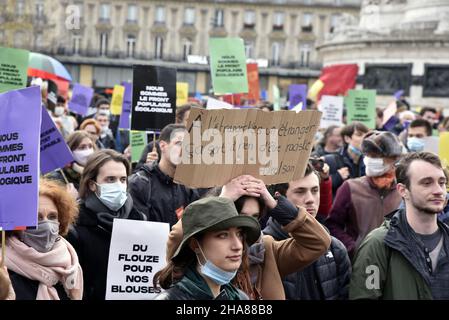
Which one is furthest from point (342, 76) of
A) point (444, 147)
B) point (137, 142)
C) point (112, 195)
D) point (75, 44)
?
point (75, 44)

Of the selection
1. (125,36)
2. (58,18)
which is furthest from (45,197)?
(125,36)

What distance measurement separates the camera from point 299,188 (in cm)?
560

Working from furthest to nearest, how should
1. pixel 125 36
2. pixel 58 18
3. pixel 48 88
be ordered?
pixel 125 36 < pixel 58 18 < pixel 48 88

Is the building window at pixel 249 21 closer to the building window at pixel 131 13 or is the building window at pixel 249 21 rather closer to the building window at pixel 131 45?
the building window at pixel 131 13

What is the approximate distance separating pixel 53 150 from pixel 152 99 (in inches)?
80.5

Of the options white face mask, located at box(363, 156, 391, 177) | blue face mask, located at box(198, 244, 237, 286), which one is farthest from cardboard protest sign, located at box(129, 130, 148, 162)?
blue face mask, located at box(198, 244, 237, 286)

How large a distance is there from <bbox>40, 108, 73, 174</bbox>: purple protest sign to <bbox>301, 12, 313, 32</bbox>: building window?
7837cm

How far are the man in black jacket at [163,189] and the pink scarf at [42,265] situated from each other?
83.1 inches

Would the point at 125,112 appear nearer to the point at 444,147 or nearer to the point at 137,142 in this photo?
the point at 137,142

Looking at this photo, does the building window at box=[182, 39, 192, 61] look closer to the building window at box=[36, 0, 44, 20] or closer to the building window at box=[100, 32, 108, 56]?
the building window at box=[100, 32, 108, 56]

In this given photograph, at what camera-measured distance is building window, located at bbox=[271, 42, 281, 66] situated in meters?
83.1

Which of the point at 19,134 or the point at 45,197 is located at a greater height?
the point at 19,134
